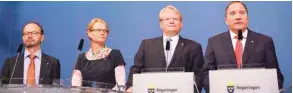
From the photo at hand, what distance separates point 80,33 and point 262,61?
260cm

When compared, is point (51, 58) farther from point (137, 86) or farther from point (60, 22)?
point (137, 86)

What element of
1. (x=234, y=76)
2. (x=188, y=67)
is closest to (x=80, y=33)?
(x=188, y=67)

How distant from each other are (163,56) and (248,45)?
3.67 feet

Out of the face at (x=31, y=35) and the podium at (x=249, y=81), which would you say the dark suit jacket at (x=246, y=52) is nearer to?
the podium at (x=249, y=81)

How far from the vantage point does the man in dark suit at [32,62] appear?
6.20 meters

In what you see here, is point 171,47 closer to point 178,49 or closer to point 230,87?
Result: point 178,49

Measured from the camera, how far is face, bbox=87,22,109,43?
240 inches

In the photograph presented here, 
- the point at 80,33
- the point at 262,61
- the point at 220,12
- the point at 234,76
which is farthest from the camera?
the point at 80,33

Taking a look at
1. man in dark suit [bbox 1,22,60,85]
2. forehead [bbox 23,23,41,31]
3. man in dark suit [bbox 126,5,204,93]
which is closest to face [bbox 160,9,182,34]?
man in dark suit [bbox 126,5,204,93]

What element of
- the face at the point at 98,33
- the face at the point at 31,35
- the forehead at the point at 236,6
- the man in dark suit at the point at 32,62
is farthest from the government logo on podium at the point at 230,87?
the face at the point at 31,35

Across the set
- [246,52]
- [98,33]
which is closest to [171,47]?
[246,52]

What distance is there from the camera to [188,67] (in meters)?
5.57

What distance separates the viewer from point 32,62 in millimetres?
6320

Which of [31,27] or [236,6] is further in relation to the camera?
[31,27]
